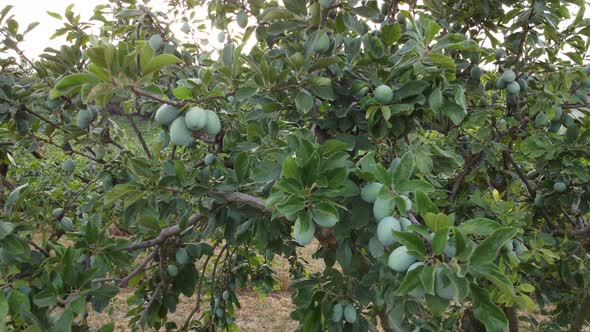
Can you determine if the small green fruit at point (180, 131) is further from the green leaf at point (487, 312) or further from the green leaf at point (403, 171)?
the green leaf at point (487, 312)

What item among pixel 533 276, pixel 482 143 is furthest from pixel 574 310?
pixel 482 143

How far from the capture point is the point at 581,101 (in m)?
1.84

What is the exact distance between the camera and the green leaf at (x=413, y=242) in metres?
0.80

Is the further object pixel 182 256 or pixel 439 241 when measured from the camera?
pixel 182 256

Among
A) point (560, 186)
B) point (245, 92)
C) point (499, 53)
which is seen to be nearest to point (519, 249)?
point (560, 186)

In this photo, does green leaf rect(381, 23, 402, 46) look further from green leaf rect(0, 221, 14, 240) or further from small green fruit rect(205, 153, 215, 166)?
green leaf rect(0, 221, 14, 240)

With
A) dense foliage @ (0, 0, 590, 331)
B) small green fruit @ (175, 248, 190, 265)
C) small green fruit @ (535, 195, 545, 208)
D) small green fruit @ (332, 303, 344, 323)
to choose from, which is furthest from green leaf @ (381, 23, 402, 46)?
small green fruit @ (535, 195, 545, 208)

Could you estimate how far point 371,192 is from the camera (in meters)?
1.03

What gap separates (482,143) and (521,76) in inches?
12.3

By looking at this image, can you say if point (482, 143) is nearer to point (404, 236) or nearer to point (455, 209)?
point (455, 209)

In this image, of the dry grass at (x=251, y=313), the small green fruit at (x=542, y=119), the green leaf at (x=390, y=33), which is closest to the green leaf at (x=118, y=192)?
the green leaf at (x=390, y=33)

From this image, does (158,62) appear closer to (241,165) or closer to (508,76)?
(241,165)

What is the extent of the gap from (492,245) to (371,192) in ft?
1.02

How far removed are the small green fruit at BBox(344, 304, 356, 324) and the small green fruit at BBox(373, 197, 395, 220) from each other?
64cm
